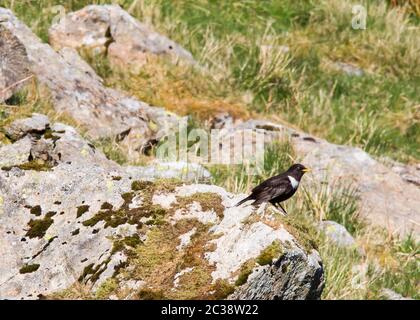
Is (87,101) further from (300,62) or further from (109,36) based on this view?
(300,62)

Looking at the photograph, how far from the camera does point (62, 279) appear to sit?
5598mm

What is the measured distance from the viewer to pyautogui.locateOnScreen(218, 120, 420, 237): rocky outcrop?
35.0 ft

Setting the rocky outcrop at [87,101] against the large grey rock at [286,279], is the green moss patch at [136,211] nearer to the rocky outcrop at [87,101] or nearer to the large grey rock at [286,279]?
the large grey rock at [286,279]

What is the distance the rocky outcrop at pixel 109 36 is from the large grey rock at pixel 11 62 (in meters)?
2.43

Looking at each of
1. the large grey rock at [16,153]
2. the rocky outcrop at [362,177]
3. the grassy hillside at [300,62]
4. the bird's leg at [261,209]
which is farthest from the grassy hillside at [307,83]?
the bird's leg at [261,209]

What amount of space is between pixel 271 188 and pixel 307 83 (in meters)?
8.04

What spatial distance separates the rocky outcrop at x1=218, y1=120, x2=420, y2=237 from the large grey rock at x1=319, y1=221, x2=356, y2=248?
70 centimetres

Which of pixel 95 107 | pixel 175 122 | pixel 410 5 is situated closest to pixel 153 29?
pixel 175 122

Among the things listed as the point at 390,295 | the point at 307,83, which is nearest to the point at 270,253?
the point at 390,295

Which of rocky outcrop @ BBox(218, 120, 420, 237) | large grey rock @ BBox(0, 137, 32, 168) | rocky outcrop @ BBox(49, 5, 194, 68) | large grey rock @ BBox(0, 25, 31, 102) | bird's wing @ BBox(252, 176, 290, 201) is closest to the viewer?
large grey rock @ BBox(0, 137, 32, 168)

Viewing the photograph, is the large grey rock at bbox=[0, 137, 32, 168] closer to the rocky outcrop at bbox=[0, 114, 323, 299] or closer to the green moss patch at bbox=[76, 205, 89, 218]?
the rocky outcrop at bbox=[0, 114, 323, 299]

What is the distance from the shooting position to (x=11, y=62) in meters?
9.53

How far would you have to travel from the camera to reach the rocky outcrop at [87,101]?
998 centimetres

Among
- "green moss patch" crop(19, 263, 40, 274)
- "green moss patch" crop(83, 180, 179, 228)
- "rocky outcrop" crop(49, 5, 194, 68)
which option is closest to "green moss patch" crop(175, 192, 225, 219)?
"green moss patch" crop(83, 180, 179, 228)
